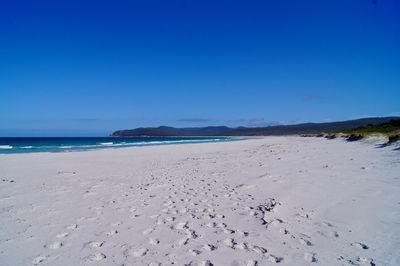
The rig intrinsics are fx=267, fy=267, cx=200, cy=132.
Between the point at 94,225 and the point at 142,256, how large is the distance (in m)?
1.56

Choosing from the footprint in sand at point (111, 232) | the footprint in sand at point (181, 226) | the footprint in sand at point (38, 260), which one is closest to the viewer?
the footprint in sand at point (38, 260)

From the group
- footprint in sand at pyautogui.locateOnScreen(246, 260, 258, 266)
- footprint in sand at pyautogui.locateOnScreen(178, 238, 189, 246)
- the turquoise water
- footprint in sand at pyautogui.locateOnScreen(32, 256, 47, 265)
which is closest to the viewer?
footprint in sand at pyautogui.locateOnScreen(246, 260, 258, 266)

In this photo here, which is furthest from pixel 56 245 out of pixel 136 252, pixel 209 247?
pixel 209 247

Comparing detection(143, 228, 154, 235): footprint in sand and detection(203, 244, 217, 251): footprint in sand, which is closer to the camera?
detection(203, 244, 217, 251): footprint in sand

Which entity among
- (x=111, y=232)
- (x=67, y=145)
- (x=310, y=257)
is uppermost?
(x=67, y=145)

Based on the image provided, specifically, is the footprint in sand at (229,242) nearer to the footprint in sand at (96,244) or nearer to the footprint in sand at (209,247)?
the footprint in sand at (209,247)

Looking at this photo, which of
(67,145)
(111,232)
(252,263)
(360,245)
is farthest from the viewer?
(67,145)

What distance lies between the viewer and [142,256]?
137 inches

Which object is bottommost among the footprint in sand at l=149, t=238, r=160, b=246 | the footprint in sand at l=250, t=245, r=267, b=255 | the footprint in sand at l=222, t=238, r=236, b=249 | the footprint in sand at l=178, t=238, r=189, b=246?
the footprint in sand at l=250, t=245, r=267, b=255

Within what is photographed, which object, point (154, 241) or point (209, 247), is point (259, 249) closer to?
point (209, 247)

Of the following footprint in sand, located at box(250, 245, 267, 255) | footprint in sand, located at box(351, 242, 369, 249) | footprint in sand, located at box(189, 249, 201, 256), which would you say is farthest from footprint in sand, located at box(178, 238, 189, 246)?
footprint in sand, located at box(351, 242, 369, 249)

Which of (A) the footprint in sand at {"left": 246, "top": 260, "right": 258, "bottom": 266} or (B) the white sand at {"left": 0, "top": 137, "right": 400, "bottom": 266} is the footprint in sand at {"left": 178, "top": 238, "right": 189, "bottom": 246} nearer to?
(B) the white sand at {"left": 0, "top": 137, "right": 400, "bottom": 266}

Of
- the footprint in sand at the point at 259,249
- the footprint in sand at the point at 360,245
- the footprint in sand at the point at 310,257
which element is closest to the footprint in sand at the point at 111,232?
the footprint in sand at the point at 259,249

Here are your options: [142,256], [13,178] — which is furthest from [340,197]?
[13,178]
